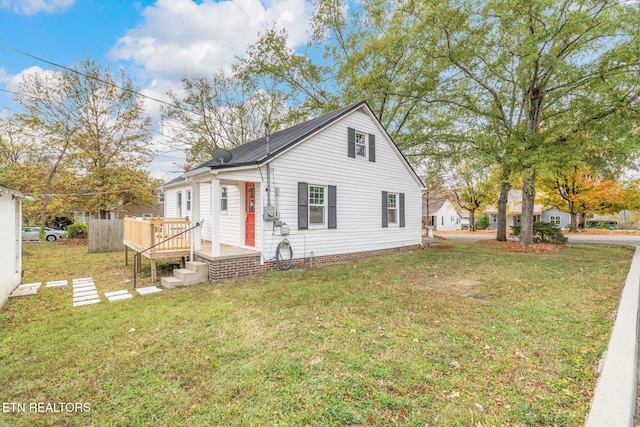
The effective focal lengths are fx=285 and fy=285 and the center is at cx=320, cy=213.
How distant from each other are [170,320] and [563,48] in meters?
15.8

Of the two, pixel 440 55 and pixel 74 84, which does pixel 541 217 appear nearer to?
pixel 440 55

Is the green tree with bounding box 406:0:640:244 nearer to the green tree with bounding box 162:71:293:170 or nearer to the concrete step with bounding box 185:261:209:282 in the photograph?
the green tree with bounding box 162:71:293:170

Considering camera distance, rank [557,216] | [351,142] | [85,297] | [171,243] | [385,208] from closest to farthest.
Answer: [85,297] → [171,243] → [351,142] → [385,208] → [557,216]

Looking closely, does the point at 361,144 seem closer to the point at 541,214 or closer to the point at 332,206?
the point at 332,206

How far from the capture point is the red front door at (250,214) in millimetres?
9047

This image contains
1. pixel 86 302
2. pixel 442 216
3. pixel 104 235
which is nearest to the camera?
Answer: pixel 86 302

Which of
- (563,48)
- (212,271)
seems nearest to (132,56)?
(212,271)

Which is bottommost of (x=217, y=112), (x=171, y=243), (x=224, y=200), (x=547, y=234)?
(x=547, y=234)

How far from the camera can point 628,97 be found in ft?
34.1

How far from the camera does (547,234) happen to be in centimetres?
1556

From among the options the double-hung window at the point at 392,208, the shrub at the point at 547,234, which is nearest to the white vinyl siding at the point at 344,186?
the double-hung window at the point at 392,208

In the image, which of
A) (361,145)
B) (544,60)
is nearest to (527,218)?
(544,60)

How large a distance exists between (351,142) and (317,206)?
9.42 ft

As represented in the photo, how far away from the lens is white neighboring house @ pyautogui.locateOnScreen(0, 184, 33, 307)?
18.5ft
